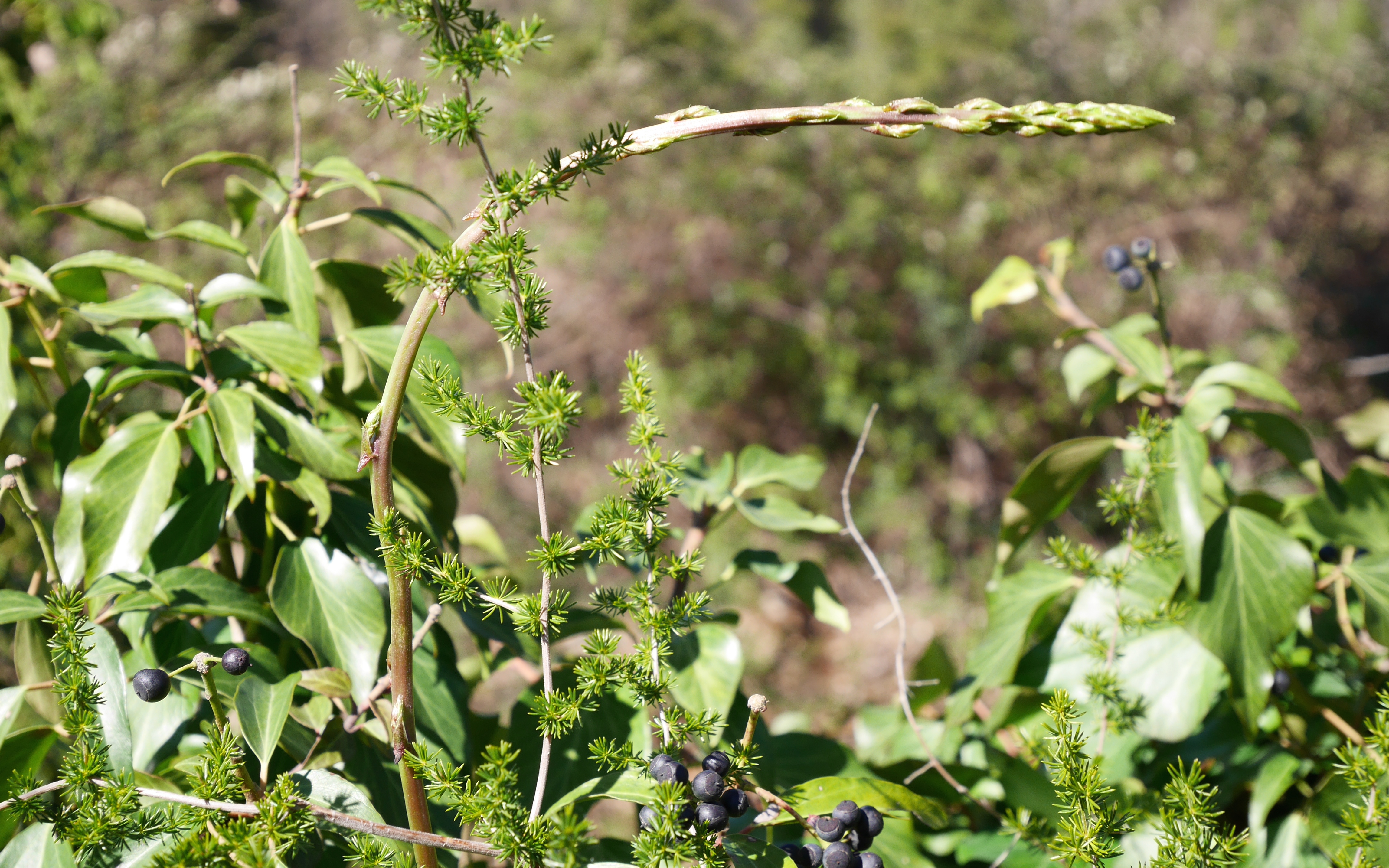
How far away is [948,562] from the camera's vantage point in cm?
449

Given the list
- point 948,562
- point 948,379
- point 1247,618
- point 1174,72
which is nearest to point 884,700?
point 948,562

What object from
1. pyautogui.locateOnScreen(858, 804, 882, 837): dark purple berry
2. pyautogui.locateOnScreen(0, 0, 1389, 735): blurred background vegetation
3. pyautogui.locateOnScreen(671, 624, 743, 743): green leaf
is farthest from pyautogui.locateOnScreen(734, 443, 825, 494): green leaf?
pyautogui.locateOnScreen(0, 0, 1389, 735): blurred background vegetation

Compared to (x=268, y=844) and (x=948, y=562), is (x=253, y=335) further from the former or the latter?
(x=948, y=562)

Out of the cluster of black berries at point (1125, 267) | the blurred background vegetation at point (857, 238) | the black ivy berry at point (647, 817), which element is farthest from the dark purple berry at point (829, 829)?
the blurred background vegetation at point (857, 238)

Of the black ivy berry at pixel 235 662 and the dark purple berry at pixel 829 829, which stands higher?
the black ivy berry at pixel 235 662

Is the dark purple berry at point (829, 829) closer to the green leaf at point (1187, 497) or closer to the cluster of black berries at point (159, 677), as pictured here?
the cluster of black berries at point (159, 677)

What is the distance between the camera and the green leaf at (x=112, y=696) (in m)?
0.59

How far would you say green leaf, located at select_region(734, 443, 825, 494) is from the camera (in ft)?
3.49

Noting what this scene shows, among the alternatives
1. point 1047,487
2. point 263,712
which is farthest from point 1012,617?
point 263,712

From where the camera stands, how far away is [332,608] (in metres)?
0.75

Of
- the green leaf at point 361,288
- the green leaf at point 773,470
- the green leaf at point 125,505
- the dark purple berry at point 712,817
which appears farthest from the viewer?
the green leaf at point 773,470

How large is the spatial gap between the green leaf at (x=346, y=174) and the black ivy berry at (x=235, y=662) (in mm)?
476

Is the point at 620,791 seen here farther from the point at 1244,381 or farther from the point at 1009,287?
the point at 1009,287

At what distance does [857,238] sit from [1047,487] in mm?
3784
